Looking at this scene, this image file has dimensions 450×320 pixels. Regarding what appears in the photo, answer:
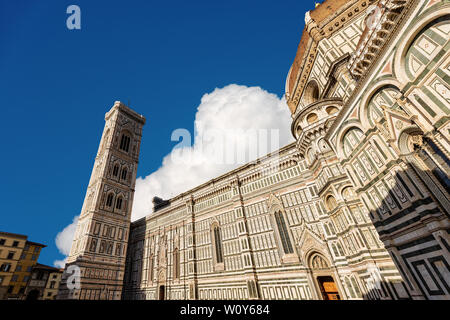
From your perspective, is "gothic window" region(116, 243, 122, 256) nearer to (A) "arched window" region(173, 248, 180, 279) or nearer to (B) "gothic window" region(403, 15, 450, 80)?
(A) "arched window" region(173, 248, 180, 279)

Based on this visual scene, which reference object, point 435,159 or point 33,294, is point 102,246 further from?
point 435,159

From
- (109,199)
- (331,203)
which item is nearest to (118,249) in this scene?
(109,199)

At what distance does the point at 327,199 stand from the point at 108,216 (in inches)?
1034

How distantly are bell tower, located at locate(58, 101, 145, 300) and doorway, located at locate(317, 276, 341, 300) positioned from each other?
2199cm

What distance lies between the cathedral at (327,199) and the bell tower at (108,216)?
0.15 metres

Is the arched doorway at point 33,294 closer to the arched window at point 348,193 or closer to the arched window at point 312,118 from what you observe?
the arched window at point 348,193

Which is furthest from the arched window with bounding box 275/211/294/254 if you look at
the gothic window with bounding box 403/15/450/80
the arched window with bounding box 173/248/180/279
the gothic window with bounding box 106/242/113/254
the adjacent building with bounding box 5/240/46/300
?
the adjacent building with bounding box 5/240/46/300

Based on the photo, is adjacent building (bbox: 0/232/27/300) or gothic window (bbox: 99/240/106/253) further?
adjacent building (bbox: 0/232/27/300)

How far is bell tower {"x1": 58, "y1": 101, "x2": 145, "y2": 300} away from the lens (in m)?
23.3

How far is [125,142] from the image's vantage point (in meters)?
34.6

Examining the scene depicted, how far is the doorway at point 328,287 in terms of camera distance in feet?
44.9

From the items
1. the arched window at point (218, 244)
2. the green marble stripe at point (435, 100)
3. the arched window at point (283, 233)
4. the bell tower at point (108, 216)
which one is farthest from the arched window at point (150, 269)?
the green marble stripe at point (435, 100)
